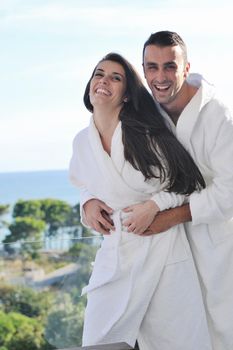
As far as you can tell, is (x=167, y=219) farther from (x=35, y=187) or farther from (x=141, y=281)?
(x=35, y=187)

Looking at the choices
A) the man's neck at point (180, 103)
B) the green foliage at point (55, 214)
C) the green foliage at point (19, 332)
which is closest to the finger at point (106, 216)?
the man's neck at point (180, 103)

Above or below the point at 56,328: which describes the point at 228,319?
above

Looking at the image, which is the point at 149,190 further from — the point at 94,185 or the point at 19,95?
the point at 19,95

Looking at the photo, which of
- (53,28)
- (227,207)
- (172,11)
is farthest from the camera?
(53,28)

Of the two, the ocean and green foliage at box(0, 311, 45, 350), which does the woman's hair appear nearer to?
green foliage at box(0, 311, 45, 350)

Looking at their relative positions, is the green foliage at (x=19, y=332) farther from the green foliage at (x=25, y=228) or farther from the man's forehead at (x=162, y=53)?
the green foliage at (x=25, y=228)

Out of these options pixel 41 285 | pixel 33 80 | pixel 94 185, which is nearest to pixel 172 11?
pixel 33 80

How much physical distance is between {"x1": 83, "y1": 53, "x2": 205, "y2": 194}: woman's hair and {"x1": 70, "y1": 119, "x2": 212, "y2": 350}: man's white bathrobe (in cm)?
3

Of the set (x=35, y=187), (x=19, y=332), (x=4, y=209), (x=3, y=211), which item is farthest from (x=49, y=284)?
(x=35, y=187)

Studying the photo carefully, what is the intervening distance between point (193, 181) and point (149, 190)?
0.12 meters

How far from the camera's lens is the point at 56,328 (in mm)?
4730

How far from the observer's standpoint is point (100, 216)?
247 centimetres

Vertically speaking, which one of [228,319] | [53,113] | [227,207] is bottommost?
[53,113]

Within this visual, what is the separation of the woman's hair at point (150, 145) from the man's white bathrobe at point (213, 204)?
52 mm
